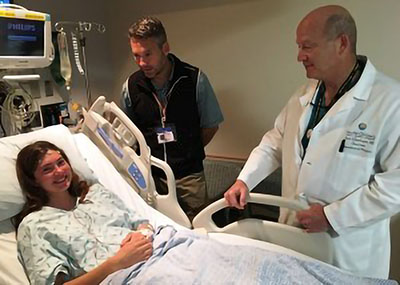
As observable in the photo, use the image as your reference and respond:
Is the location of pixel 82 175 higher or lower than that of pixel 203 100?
lower

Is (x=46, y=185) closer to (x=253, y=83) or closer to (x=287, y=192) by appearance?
(x=287, y=192)

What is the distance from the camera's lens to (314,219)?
147cm

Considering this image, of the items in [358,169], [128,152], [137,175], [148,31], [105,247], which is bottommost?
[105,247]

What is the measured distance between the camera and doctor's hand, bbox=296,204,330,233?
1469 mm

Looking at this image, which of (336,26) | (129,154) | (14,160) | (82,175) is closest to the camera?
(336,26)

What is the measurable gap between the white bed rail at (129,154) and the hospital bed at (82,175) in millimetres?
25

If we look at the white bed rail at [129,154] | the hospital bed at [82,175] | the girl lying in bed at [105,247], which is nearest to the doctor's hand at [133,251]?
the girl lying in bed at [105,247]

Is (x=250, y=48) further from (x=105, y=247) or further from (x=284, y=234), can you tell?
(x=105, y=247)

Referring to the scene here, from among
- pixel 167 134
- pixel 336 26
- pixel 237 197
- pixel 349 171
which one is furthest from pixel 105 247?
pixel 336 26

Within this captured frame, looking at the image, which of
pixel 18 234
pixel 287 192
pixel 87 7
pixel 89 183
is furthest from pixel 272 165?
pixel 87 7

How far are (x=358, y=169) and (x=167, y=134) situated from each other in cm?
103

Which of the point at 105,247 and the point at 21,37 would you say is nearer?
the point at 105,247

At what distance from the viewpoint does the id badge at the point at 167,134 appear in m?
2.18

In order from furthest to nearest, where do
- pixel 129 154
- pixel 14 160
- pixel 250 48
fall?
pixel 250 48 → pixel 129 154 → pixel 14 160
